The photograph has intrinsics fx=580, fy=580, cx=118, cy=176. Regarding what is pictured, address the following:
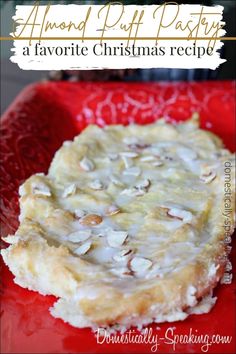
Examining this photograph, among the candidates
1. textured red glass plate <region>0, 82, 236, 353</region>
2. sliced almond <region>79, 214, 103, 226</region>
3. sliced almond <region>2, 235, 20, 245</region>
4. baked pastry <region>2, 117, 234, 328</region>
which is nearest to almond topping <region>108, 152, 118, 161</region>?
baked pastry <region>2, 117, 234, 328</region>

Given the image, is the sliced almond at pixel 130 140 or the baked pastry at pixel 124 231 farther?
the sliced almond at pixel 130 140

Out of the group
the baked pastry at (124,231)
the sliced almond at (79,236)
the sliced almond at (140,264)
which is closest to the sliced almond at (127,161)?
the baked pastry at (124,231)

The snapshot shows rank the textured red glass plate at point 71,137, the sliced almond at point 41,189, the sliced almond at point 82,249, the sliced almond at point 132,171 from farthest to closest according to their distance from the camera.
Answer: the sliced almond at point 132,171 < the sliced almond at point 41,189 < the sliced almond at point 82,249 < the textured red glass plate at point 71,137

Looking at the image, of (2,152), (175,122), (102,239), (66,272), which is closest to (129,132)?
(175,122)

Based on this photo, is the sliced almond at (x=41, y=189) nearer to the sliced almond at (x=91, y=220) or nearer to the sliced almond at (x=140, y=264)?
the sliced almond at (x=91, y=220)

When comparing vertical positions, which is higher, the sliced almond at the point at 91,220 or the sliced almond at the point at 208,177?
the sliced almond at the point at 208,177

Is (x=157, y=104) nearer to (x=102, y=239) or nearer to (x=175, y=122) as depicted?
(x=175, y=122)

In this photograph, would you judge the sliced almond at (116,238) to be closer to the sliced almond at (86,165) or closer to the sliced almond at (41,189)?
the sliced almond at (41,189)

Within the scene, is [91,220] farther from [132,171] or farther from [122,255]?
[132,171]

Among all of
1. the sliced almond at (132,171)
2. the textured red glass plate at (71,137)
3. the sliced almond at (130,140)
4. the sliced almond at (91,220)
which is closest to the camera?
the textured red glass plate at (71,137)
